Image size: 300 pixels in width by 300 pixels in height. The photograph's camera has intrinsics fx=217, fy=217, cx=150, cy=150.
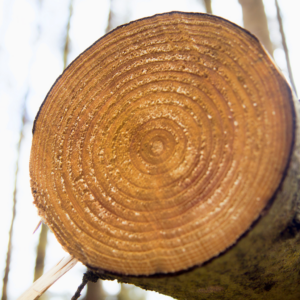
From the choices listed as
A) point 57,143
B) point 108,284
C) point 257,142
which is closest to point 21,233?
point 108,284

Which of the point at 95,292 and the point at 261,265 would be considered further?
the point at 95,292

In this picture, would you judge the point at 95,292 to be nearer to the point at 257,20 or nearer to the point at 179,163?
→ the point at 179,163

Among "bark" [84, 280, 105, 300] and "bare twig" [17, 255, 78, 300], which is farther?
"bark" [84, 280, 105, 300]

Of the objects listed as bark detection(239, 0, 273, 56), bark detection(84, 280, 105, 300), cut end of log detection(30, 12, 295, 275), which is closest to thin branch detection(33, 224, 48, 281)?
bark detection(84, 280, 105, 300)

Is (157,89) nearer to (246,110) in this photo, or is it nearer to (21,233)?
(246,110)

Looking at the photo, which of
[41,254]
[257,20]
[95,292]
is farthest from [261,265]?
[41,254]

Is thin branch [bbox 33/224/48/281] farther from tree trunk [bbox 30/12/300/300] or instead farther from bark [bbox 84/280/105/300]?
tree trunk [bbox 30/12/300/300]

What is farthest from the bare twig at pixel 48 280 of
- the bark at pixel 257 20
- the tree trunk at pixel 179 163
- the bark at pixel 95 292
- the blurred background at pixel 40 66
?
the bark at pixel 257 20
